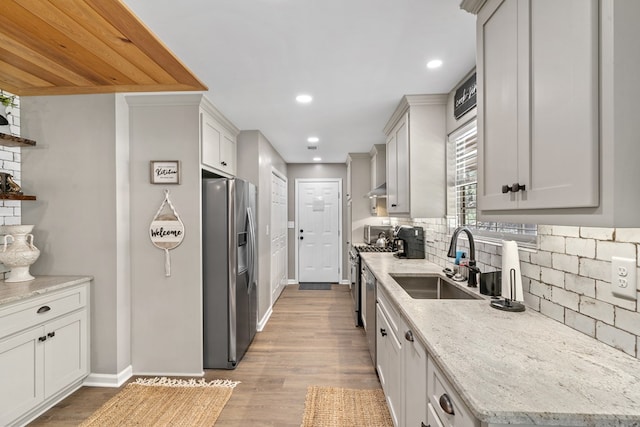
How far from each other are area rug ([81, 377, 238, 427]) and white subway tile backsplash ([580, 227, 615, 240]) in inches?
93.0

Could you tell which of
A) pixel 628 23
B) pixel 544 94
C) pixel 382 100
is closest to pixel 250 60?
pixel 382 100

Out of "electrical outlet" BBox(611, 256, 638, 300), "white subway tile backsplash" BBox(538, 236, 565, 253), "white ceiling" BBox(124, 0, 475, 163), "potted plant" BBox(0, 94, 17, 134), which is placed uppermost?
"white ceiling" BBox(124, 0, 475, 163)

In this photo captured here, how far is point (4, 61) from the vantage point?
1.90m

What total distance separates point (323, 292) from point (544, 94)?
4742 mm

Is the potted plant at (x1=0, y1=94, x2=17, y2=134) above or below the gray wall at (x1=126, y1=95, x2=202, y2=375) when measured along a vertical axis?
above

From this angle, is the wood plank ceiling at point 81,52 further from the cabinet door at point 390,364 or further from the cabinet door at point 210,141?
the cabinet door at point 390,364

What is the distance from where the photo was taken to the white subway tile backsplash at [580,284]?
1.14 metres

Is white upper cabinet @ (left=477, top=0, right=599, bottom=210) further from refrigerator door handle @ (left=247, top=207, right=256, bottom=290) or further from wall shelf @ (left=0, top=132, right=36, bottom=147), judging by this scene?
wall shelf @ (left=0, top=132, right=36, bottom=147)

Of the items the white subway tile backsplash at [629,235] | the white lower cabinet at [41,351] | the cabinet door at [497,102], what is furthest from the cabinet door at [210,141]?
the white subway tile backsplash at [629,235]

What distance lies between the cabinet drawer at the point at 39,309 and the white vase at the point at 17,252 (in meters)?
0.35

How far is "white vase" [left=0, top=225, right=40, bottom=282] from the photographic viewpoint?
215 centimetres

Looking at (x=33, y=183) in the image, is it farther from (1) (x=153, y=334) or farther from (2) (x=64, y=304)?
(1) (x=153, y=334)

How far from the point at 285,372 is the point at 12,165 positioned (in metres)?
2.81

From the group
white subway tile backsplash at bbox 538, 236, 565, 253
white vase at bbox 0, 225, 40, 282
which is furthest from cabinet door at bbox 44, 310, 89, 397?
white subway tile backsplash at bbox 538, 236, 565, 253
